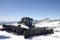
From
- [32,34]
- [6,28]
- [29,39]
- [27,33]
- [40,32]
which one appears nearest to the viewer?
[29,39]

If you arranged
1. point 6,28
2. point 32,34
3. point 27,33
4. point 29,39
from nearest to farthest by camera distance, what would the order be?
point 29,39
point 27,33
point 32,34
point 6,28

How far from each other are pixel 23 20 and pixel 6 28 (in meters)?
5.83

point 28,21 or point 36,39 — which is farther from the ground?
point 28,21

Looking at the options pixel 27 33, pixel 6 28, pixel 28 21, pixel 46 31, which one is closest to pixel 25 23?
pixel 28 21

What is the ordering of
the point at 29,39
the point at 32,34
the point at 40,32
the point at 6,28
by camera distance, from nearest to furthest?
the point at 29,39
the point at 32,34
the point at 40,32
the point at 6,28

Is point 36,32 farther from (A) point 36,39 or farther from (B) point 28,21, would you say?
(B) point 28,21

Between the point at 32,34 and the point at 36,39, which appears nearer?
the point at 36,39

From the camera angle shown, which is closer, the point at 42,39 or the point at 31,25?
the point at 42,39

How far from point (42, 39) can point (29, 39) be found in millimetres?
2452

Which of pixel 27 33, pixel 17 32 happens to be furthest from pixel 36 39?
pixel 17 32

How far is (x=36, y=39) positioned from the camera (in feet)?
72.2

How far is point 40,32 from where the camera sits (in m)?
28.3

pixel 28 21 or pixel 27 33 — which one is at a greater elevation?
pixel 28 21

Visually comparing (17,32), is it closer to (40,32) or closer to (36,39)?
(40,32)
